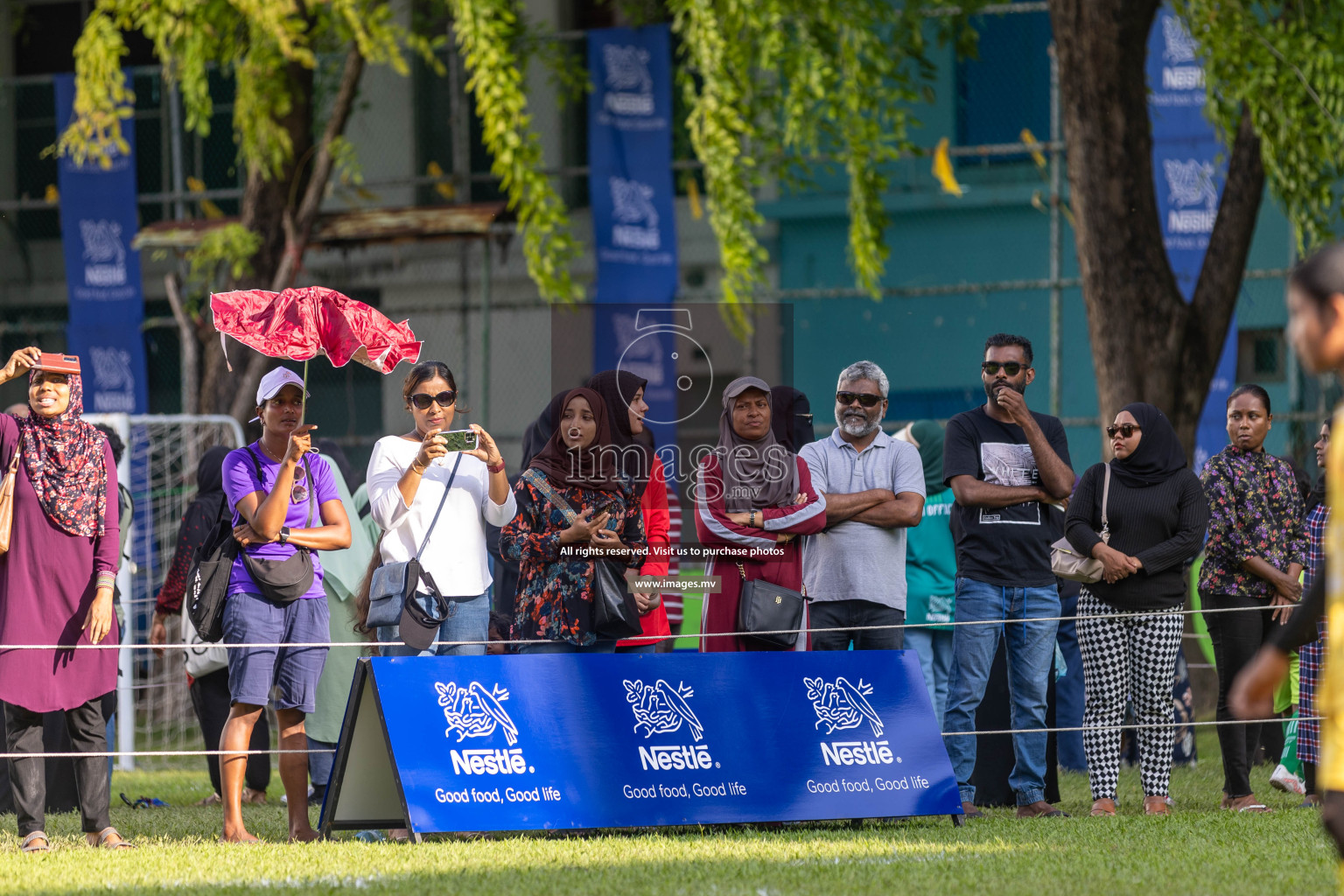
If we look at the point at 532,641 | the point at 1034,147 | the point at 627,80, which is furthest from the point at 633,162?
the point at 532,641

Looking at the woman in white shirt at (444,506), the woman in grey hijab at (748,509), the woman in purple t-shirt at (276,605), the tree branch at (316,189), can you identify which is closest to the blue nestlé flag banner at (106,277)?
the tree branch at (316,189)

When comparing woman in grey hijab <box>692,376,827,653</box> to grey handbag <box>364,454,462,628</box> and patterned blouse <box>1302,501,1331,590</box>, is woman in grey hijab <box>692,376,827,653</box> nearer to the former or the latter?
grey handbag <box>364,454,462,628</box>

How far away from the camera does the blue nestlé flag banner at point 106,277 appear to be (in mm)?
16031

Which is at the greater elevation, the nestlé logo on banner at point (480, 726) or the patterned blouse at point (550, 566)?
the patterned blouse at point (550, 566)

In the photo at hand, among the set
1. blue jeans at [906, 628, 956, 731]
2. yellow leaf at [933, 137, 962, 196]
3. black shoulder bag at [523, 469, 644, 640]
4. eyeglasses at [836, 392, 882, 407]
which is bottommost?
blue jeans at [906, 628, 956, 731]

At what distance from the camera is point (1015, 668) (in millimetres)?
7340

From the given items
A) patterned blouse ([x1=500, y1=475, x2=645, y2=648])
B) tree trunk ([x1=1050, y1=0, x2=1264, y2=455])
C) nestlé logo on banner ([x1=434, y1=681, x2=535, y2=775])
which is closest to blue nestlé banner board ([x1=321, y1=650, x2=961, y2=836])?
nestlé logo on banner ([x1=434, y1=681, x2=535, y2=775])

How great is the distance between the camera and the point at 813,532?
7094 mm

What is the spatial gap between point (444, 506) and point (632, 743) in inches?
51.6

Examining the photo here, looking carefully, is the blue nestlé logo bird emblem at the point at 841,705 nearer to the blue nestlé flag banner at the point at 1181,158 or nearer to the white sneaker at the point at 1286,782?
the white sneaker at the point at 1286,782

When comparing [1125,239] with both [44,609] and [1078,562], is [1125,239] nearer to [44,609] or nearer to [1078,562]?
[1078,562]

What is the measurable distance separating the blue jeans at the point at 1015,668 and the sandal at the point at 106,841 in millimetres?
3651

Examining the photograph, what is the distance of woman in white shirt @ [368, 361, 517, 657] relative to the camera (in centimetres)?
670

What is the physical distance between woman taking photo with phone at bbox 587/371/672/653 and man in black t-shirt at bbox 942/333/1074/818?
4.63ft
